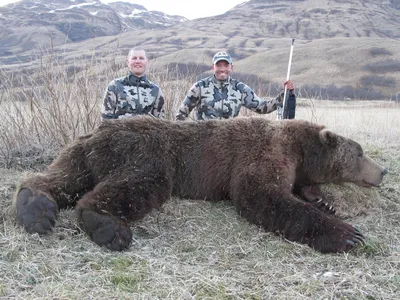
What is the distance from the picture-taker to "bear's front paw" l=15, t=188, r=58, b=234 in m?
3.45

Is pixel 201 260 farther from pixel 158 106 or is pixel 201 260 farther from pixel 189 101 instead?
pixel 189 101

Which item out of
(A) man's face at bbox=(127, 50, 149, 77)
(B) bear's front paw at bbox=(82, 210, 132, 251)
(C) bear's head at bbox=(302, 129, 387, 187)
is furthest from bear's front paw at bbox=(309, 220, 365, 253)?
(A) man's face at bbox=(127, 50, 149, 77)

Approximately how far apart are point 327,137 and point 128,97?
2.97m

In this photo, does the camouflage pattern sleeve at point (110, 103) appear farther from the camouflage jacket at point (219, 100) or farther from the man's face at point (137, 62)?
the camouflage jacket at point (219, 100)

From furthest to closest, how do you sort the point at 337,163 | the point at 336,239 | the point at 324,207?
the point at 337,163 → the point at 324,207 → the point at 336,239

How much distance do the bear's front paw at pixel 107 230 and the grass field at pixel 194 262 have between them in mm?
75

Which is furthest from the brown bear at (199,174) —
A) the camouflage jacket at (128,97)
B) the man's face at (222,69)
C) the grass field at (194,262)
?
the man's face at (222,69)

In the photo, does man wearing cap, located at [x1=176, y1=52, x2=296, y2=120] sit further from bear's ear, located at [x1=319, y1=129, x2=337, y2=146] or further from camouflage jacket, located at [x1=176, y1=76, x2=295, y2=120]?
bear's ear, located at [x1=319, y1=129, x2=337, y2=146]

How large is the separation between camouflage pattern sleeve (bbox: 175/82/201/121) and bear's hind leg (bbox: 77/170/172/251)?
2625 mm

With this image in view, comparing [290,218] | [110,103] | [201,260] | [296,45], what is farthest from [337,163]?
[296,45]

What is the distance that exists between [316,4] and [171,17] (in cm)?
5700

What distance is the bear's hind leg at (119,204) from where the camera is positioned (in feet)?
11.1

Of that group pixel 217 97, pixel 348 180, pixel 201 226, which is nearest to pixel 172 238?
pixel 201 226

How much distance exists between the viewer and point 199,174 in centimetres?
431
